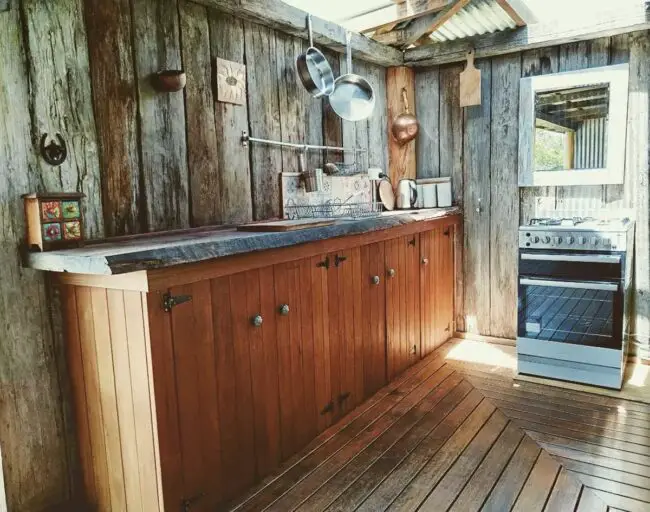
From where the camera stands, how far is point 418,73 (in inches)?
181

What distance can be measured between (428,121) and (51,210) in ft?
11.1

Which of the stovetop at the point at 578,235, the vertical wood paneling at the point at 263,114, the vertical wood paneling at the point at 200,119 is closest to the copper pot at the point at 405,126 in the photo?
the stovetop at the point at 578,235

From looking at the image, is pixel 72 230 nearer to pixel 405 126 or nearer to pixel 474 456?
pixel 474 456

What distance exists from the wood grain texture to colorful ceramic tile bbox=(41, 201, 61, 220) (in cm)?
329

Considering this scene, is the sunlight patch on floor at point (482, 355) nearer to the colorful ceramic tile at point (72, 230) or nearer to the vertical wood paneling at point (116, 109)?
the vertical wood paneling at point (116, 109)

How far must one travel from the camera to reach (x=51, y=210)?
2059 millimetres

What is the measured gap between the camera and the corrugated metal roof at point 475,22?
3.83m

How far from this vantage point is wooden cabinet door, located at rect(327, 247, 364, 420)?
2.94 metres

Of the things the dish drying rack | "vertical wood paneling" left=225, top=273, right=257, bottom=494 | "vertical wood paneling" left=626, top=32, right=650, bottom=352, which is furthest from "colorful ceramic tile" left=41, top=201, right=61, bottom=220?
"vertical wood paneling" left=626, top=32, right=650, bottom=352

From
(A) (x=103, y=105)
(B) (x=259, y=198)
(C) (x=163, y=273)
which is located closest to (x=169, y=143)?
(A) (x=103, y=105)

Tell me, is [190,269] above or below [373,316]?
above

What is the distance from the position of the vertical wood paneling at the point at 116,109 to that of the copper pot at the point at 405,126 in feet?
8.27

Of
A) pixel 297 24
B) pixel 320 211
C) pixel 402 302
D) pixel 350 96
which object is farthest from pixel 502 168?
pixel 297 24

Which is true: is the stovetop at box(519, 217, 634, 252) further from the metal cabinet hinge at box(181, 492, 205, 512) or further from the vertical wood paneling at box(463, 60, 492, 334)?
the metal cabinet hinge at box(181, 492, 205, 512)
